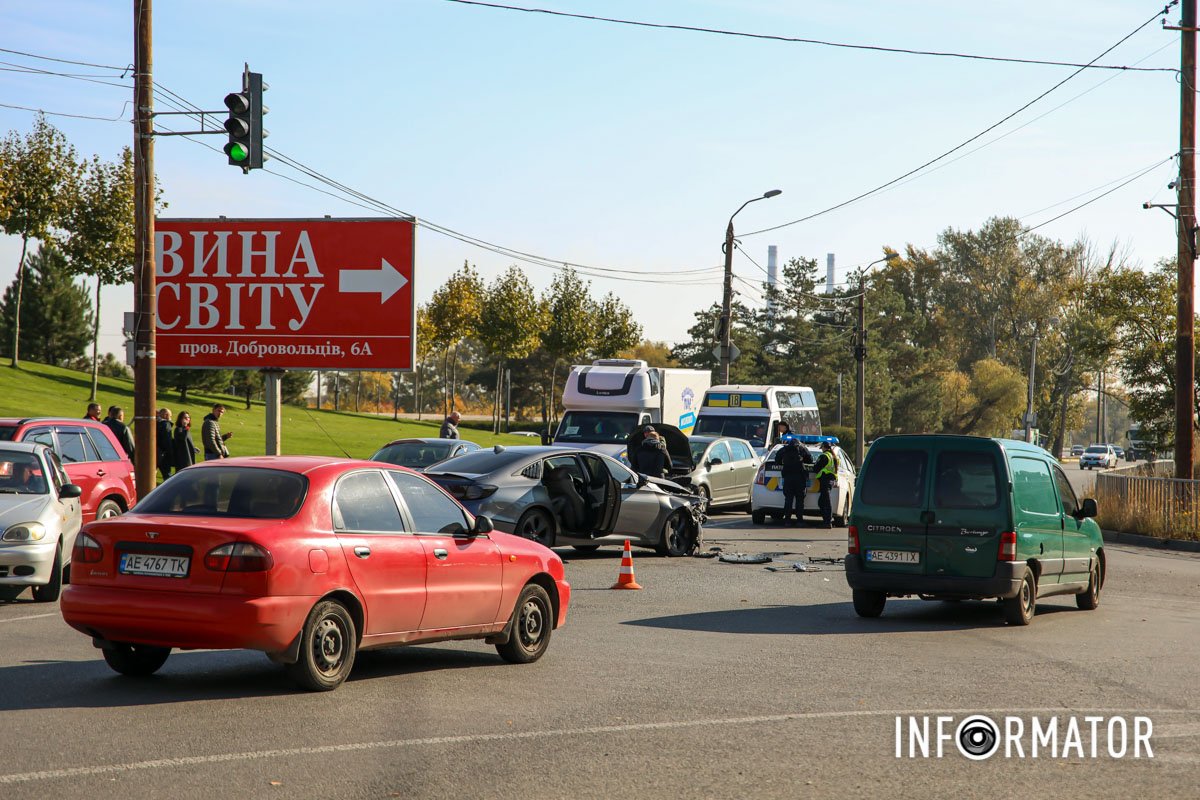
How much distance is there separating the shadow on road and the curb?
10.8m

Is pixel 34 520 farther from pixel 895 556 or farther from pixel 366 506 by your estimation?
pixel 895 556

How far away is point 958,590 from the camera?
1284cm

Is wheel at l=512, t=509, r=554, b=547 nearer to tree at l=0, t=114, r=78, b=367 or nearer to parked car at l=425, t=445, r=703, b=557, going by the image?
parked car at l=425, t=445, r=703, b=557

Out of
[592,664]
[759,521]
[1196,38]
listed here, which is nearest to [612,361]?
[759,521]

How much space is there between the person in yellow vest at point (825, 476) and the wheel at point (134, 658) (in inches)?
689

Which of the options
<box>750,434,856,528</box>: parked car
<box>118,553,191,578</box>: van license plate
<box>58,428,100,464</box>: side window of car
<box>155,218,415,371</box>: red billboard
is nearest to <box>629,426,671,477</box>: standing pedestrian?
<box>750,434,856,528</box>: parked car

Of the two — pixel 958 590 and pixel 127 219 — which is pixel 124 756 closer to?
pixel 958 590

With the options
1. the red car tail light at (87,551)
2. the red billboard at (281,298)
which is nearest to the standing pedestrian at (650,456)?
the red billboard at (281,298)

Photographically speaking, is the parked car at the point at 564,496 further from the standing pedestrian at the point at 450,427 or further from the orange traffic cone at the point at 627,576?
the standing pedestrian at the point at 450,427

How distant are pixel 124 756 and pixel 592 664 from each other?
4.01 meters

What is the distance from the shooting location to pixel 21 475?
533 inches

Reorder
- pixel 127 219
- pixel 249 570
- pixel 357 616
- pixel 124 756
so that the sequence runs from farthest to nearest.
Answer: pixel 127 219 < pixel 357 616 < pixel 249 570 < pixel 124 756

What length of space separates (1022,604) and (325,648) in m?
7.18

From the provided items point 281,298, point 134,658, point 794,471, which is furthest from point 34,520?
point 281,298
